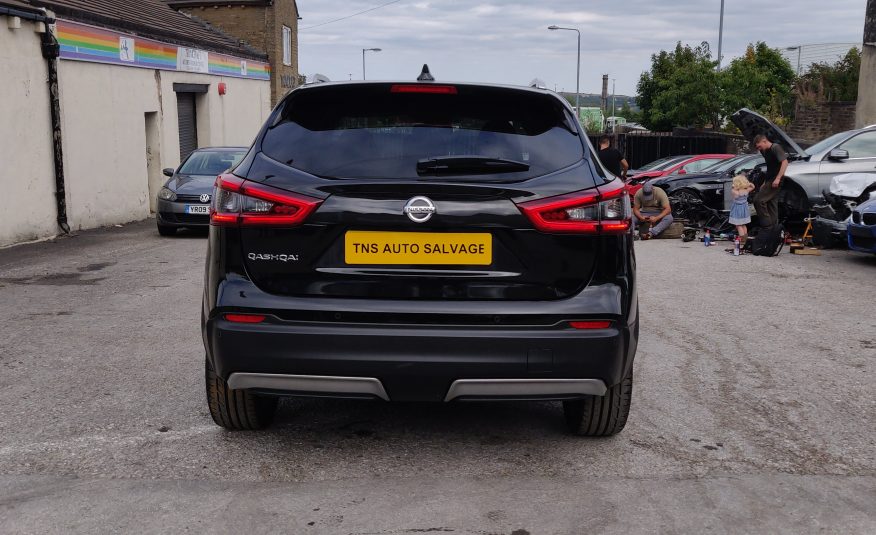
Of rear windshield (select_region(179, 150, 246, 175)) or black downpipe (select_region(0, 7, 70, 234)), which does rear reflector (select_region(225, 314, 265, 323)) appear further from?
black downpipe (select_region(0, 7, 70, 234))

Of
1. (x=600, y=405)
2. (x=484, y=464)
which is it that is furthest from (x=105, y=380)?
(x=600, y=405)

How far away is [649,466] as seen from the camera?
425cm

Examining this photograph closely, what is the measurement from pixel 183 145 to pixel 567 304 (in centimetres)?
2252

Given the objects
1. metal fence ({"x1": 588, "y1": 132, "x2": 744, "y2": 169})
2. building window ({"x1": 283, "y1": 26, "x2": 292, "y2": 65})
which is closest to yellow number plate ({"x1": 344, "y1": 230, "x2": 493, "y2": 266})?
metal fence ({"x1": 588, "y1": 132, "x2": 744, "y2": 169})

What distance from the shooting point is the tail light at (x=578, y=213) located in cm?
384

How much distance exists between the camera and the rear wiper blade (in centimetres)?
394

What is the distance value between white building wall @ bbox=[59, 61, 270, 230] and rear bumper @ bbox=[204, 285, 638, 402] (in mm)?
14348

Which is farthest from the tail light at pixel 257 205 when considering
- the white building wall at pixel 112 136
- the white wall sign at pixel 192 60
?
the white wall sign at pixel 192 60

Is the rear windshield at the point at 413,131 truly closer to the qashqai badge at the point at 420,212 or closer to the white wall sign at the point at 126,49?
the qashqai badge at the point at 420,212

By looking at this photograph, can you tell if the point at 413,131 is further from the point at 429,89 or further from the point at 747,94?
the point at 747,94

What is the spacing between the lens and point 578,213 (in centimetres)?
388

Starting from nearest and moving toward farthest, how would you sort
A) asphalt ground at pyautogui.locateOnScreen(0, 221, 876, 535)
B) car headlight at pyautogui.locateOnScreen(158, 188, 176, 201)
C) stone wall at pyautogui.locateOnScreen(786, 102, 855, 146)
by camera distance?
asphalt ground at pyautogui.locateOnScreen(0, 221, 876, 535)
car headlight at pyautogui.locateOnScreen(158, 188, 176, 201)
stone wall at pyautogui.locateOnScreen(786, 102, 855, 146)

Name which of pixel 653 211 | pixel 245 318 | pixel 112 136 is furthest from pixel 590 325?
pixel 112 136

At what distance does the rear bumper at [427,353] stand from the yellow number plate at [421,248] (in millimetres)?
179
